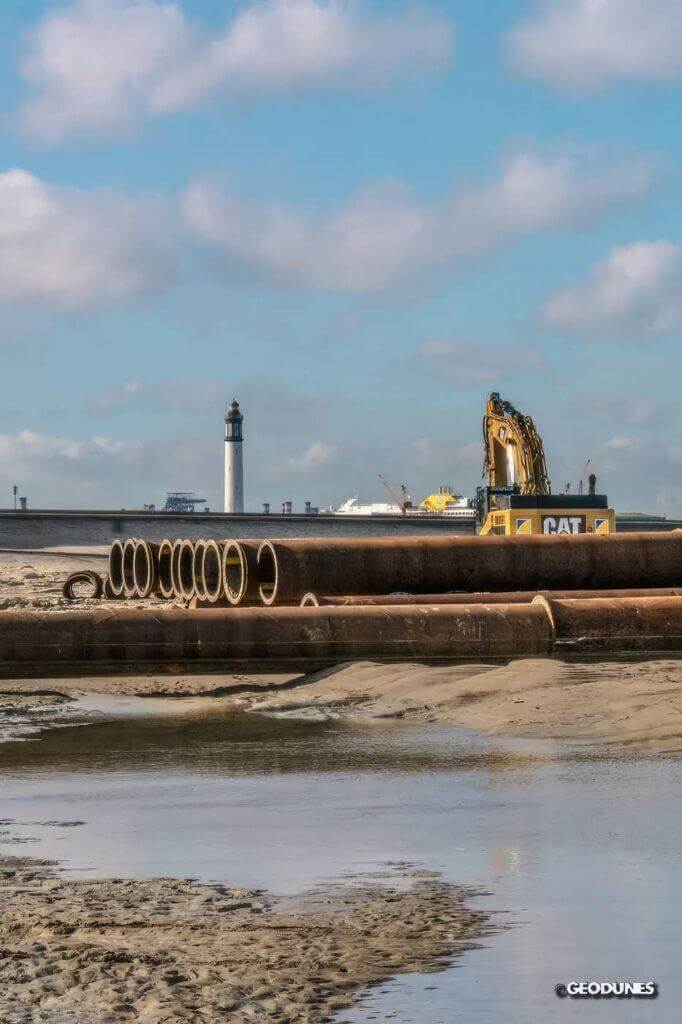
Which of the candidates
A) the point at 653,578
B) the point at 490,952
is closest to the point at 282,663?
the point at 653,578

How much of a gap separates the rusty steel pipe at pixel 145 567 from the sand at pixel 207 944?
1972cm

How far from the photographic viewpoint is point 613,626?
14734 millimetres

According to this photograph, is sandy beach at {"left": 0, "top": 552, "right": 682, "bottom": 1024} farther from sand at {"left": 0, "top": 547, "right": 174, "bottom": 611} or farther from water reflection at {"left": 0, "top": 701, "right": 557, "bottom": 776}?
sand at {"left": 0, "top": 547, "right": 174, "bottom": 611}

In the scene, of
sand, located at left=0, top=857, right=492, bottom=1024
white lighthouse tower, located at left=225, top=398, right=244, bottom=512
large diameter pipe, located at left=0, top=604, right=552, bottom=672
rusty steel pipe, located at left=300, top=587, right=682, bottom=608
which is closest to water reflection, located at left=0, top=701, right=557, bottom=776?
sand, located at left=0, top=857, right=492, bottom=1024

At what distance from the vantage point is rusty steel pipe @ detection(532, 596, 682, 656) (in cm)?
1452

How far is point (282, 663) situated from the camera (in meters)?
14.0

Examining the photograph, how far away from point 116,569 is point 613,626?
15.2 metres

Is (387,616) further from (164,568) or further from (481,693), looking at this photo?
(164,568)

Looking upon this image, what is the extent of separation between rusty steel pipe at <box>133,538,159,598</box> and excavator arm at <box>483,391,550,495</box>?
10128 millimetres

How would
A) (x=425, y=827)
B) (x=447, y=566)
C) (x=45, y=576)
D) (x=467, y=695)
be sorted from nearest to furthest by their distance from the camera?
(x=425, y=827) < (x=467, y=695) < (x=447, y=566) < (x=45, y=576)

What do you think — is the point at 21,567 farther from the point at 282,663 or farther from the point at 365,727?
the point at 365,727

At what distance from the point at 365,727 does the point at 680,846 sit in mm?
4558

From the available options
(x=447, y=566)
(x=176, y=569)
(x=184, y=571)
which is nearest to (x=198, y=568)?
(x=176, y=569)

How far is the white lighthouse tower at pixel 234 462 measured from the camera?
86812mm
